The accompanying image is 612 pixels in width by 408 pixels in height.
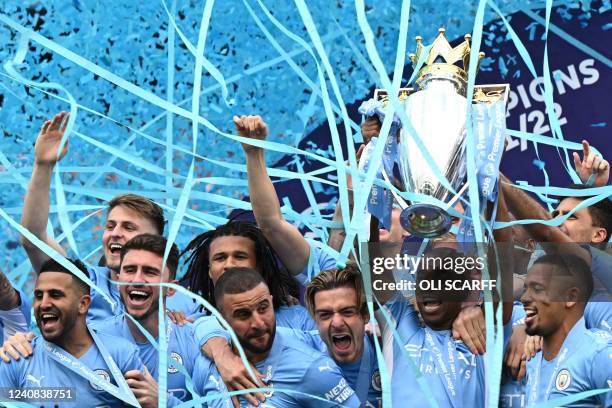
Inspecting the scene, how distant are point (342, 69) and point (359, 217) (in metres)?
2.10

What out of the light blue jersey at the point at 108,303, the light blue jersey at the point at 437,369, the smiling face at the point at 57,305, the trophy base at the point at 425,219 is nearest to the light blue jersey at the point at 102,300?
the light blue jersey at the point at 108,303

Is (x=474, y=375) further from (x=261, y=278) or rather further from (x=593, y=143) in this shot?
(x=593, y=143)

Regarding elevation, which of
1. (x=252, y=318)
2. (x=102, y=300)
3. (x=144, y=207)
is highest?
(x=144, y=207)

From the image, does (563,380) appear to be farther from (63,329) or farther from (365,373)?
(63,329)

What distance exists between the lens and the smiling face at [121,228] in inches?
212

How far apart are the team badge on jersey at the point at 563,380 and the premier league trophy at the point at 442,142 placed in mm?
544

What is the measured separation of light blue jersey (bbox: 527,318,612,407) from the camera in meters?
4.44

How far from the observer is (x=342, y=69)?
6531mm

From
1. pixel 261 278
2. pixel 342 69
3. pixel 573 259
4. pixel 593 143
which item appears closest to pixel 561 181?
pixel 593 143

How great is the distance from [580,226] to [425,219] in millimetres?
937

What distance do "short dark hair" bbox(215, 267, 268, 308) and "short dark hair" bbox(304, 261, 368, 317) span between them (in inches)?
6.9

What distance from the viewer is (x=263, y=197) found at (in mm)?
4973

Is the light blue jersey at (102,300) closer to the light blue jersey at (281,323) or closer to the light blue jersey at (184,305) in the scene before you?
the light blue jersey at (184,305)

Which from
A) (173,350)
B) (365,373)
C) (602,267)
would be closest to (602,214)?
(602,267)
